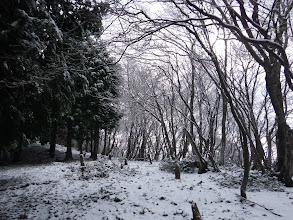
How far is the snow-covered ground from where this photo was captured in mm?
4953

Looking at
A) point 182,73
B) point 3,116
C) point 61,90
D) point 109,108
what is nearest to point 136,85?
point 109,108

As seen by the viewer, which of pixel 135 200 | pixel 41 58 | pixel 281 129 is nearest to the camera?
pixel 41 58

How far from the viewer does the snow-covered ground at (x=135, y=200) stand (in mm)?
4953

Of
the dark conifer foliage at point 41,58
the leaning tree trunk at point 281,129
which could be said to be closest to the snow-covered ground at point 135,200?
the leaning tree trunk at point 281,129

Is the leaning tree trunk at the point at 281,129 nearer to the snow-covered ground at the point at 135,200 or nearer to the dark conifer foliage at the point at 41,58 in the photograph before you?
the snow-covered ground at the point at 135,200

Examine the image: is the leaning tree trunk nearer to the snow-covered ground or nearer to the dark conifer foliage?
the snow-covered ground

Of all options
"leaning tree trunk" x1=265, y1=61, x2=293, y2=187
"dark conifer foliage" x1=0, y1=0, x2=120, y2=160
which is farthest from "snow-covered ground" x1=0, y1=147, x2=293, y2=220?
"dark conifer foliage" x1=0, y1=0, x2=120, y2=160

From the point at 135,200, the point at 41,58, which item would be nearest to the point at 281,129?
the point at 135,200

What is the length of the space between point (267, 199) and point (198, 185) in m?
2.54

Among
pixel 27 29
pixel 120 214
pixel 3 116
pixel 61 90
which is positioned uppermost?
pixel 27 29

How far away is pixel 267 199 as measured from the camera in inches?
225

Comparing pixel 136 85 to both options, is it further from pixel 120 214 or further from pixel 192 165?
pixel 120 214

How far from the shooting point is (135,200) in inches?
243

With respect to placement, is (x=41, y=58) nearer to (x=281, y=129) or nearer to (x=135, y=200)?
(x=135, y=200)
